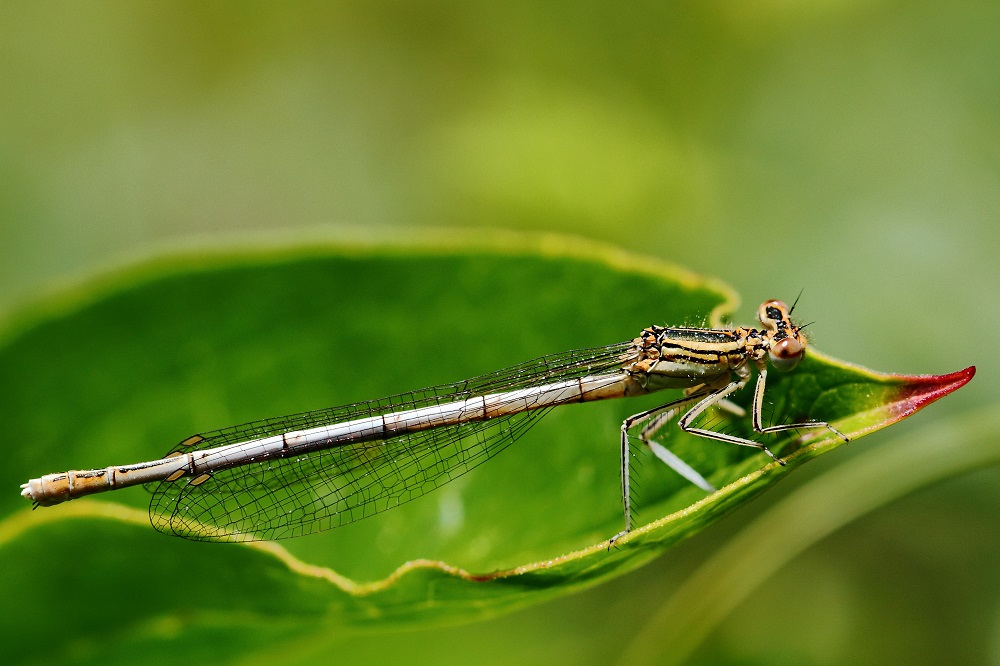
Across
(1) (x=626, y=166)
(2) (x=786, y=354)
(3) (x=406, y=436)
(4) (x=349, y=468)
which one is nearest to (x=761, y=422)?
(2) (x=786, y=354)

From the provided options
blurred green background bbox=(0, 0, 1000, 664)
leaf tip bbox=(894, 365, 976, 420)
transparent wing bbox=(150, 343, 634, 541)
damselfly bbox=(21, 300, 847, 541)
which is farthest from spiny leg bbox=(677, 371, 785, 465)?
blurred green background bbox=(0, 0, 1000, 664)

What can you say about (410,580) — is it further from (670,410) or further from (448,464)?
(670,410)

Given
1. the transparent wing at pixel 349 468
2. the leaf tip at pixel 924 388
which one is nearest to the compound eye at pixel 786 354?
the transparent wing at pixel 349 468

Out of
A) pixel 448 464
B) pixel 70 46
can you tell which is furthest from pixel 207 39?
pixel 448 464

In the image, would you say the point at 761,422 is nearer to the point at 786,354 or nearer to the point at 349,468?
the point at 786,354

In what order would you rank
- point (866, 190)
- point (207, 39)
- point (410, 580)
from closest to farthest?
point (410, 580)
point (866, 190)
point (207, 39)

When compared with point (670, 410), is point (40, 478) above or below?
above

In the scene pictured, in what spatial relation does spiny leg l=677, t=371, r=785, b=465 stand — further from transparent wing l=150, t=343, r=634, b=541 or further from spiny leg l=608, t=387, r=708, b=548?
transparent wing l=150, t=343, r=634, b=541
